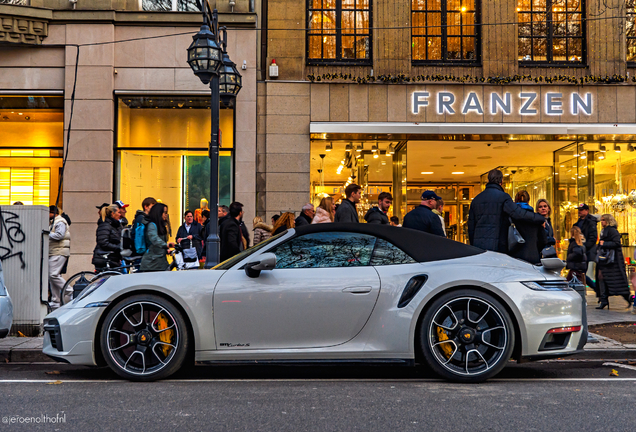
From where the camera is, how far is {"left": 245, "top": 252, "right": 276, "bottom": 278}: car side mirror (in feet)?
17.4

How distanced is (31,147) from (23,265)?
8535mm

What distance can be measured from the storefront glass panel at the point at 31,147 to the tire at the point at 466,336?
40.5 ft

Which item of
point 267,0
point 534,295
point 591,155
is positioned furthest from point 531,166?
point 534,295

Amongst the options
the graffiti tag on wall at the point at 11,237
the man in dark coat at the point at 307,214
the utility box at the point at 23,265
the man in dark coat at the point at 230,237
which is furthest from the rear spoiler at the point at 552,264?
the graffiti tag on wall at the point at 11,237

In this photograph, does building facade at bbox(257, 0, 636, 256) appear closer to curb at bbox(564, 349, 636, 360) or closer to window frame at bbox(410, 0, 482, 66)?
window frame at bbox(410, 0, 482, 66)

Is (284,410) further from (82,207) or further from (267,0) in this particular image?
(267,0)

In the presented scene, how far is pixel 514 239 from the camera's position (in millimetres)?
7691

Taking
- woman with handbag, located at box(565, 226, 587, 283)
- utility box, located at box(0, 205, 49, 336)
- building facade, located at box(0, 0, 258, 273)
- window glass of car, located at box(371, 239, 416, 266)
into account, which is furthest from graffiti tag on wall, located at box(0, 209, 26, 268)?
woman with handbag, located at box(565, 226, 587, 283)

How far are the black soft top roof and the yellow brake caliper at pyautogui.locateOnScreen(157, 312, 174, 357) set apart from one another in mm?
1343

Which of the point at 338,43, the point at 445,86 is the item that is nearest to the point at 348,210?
the point at 445,86

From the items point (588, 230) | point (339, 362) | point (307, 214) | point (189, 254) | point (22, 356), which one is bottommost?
point (22, 356)

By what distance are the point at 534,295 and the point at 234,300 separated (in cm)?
245

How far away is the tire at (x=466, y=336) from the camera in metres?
5.33

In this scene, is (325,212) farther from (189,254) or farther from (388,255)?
(388,255)
